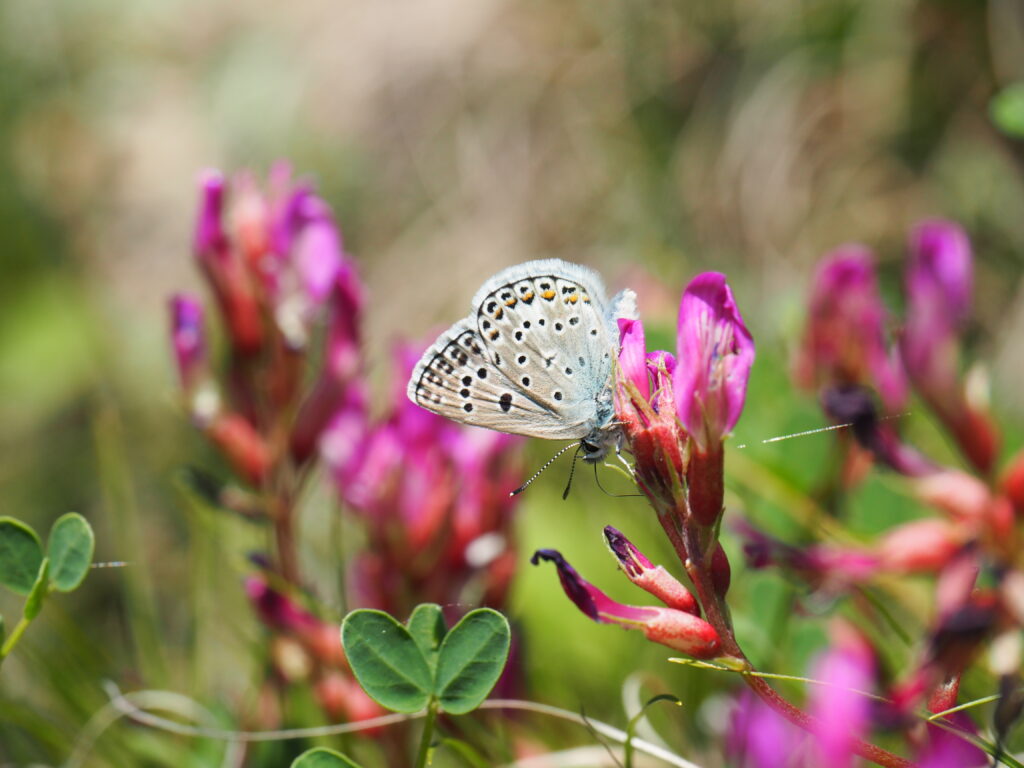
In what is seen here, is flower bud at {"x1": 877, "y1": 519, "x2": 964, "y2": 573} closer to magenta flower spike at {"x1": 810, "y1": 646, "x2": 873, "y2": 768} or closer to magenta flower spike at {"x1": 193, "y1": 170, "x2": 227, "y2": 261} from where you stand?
magenta flower spike at {"x1": 810, "y1": 646, "x2": 873, "y2": 768}

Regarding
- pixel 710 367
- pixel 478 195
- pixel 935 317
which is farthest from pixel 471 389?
pixel 478 195

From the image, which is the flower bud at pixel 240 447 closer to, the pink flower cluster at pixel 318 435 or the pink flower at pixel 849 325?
the pink flower cluster at pixel 318 435

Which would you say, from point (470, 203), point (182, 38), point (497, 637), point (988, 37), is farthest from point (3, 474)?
point (988, 37)

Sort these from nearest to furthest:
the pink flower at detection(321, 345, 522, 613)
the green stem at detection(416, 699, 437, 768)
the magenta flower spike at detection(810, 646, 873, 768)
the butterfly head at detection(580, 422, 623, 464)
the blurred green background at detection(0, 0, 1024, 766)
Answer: the magenta flower spike at detection(810, 646, 873, 768) → the green stem at detection(416, 699, 437, 768) → the butterfly head at detection(580, 422, 623, 464) → the pink flower at detection(321, 345, 522, 613) → the blurred green background at detection(0, 0, 1024, 766)

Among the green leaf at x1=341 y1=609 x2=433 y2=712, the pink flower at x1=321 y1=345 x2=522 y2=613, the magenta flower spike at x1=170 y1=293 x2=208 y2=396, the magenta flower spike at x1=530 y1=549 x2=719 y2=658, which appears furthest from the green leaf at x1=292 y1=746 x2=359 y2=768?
the magenta flower spike at x1=170 y1=293 x2=208 y2=396

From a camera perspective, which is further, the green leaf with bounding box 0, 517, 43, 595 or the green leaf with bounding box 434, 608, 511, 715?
the green leaf with bounding box 0, 517, 43, 595

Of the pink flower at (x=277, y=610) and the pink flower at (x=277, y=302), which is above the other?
the pink flower at (x=277, y=302)

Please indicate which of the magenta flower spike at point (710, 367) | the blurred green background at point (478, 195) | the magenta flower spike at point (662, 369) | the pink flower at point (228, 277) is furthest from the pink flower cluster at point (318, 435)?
the magenta flower spike at point (710, 367)
